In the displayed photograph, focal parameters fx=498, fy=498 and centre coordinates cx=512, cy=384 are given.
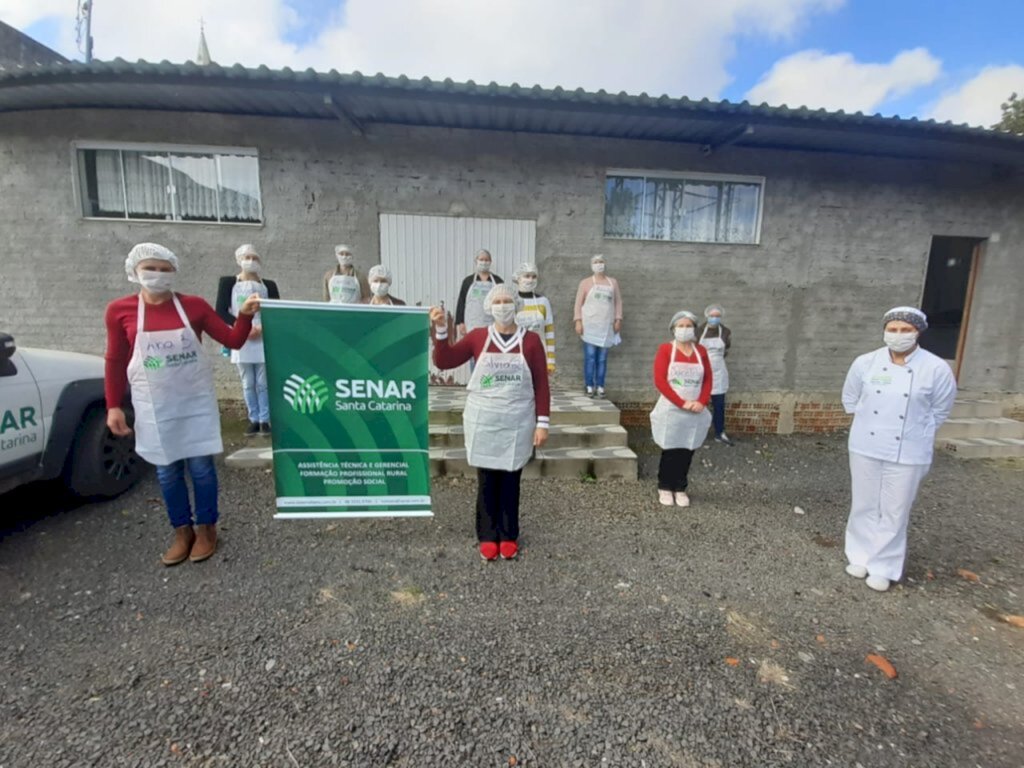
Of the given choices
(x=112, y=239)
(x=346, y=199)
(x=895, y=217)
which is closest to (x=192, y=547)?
(x=346, y=199)

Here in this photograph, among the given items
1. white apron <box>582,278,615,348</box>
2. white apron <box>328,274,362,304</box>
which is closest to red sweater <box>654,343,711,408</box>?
white apron <box>582,278,615,348</box>

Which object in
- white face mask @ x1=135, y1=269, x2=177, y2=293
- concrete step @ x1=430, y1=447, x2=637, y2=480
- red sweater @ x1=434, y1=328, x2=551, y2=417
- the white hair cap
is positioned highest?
the white hair cap

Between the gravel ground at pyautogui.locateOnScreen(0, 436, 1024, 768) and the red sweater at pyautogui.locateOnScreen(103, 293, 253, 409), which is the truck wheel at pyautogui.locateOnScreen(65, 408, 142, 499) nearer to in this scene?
the gravel ground at pyautogui.locateOnScreen(0, 436, 1024, 768)

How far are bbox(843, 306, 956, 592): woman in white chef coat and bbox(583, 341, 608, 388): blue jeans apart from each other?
10.3 ft

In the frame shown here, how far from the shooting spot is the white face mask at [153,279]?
2.86 metres

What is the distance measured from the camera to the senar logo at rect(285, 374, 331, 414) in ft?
10.0

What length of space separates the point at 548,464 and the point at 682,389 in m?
1.52

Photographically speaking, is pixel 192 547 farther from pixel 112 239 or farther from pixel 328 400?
pixel 112 239

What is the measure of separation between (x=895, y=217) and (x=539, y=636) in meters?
7.50

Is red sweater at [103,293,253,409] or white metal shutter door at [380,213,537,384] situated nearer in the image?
red sweater at [103,293,253,409]

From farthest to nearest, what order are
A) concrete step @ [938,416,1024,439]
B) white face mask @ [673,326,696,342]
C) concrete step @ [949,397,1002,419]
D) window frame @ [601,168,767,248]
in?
concrete step @ [949,397,1002,419] → concrete step @ [938,416,1024,439] → window frame @ [601,168,767,248] → white face mask @ [673,326,696,342]

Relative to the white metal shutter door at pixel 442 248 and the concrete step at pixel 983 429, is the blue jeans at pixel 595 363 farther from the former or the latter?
the concrete step at pixel 983 429

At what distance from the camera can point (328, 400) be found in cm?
311

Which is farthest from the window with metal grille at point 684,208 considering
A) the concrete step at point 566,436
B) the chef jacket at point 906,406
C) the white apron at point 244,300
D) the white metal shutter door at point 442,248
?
the white apron at point 244,300
